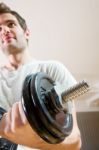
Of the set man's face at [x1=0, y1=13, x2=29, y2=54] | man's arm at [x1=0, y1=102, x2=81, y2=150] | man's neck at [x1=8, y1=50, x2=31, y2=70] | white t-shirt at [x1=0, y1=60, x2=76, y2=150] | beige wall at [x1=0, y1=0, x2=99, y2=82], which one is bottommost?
man's arm at [x1=0, y1=102, x2=81, y2=150]

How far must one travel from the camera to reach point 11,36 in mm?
960

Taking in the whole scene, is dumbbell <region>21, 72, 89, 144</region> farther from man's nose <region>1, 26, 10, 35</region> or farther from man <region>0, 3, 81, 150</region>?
man's nose <region>1, 26, 10, 35</region>

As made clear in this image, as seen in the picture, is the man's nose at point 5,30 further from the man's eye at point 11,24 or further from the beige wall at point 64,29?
the beige wall at point 64,29

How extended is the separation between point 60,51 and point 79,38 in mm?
110

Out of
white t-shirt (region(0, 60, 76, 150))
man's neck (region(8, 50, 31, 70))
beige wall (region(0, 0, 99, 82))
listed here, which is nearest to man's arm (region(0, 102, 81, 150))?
white t-shirt (region(0, 60, 76, 150))

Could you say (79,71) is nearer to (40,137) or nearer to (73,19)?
(73,19)

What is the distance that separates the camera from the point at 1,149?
655 millimetres

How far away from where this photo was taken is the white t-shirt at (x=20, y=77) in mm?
821

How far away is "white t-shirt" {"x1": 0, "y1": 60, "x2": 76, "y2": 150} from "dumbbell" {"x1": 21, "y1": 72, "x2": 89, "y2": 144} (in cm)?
32

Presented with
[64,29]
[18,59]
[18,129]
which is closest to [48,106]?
[18,129]

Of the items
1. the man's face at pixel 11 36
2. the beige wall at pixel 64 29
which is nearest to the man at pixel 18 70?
the man's face at pixel 11 36

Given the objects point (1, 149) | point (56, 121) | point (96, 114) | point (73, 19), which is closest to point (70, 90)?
point (56, 121)

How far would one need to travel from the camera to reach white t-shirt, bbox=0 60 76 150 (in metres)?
0.82

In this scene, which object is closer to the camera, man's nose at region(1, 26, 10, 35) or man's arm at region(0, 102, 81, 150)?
man's arm at region(0, 102, 81, 150)
